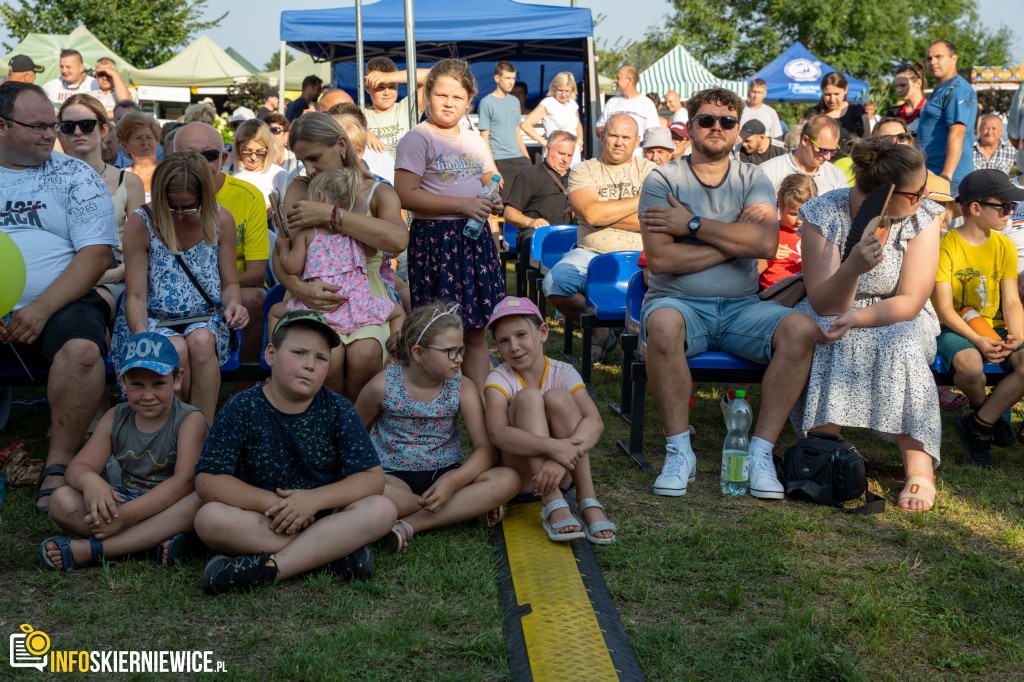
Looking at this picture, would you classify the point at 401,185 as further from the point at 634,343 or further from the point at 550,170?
the point at 550,170

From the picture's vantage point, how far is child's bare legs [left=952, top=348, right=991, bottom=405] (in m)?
4.69

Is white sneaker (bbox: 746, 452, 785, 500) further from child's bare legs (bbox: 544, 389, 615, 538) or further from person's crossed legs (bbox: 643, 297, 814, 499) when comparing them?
child's bare legs (bbox: 544, 389, 615, 538)

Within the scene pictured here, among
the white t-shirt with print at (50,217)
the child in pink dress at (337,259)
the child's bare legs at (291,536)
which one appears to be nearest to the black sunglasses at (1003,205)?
the child in pink dress at (337,259)

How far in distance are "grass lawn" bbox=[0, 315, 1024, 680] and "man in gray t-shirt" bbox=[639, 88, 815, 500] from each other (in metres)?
0.46

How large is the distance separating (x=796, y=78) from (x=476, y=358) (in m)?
22.1

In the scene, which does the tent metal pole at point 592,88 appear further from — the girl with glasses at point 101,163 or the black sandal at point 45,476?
the black sandal at point 45,476

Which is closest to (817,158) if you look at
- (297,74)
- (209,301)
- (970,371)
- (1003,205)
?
(1003,205)

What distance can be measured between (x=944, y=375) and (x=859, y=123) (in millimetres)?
5302

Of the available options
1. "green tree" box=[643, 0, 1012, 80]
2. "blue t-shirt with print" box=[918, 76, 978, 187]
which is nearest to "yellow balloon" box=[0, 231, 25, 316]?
"blue t-shirt with print" box=[918, 76, 978, 187]

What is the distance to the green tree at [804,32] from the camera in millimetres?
43062

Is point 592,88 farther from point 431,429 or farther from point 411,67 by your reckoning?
point 431,429

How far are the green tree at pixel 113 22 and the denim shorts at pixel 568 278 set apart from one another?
3631 centimetres

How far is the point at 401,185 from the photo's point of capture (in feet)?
15.6

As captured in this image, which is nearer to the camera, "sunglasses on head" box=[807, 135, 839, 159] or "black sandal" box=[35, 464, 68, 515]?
"black sandal" box=[35, 464, 68, 515]
